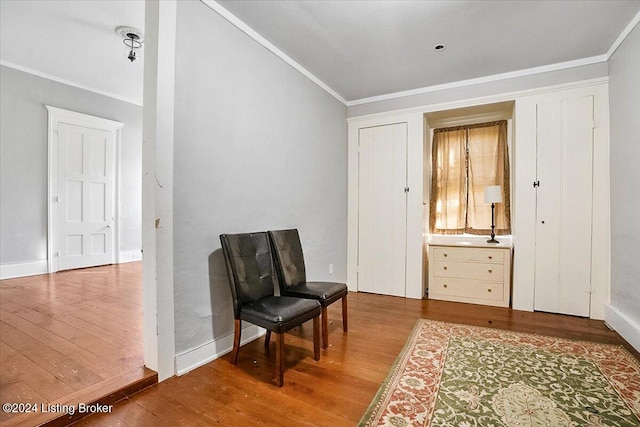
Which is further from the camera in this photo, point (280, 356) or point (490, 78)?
point (490, 78)

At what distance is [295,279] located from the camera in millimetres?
2672

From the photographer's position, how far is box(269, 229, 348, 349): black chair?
7.83 ft

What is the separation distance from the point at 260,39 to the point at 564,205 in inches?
138

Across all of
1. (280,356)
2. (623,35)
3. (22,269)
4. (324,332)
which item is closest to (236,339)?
(280,356)

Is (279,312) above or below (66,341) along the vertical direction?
above

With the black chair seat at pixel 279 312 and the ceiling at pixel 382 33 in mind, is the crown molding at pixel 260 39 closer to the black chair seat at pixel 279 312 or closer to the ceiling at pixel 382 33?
the ceiling at pixel 382 33

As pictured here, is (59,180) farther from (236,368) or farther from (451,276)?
(451,276)

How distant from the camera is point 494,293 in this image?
349 centimetres

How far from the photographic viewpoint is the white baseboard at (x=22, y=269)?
4070 mm

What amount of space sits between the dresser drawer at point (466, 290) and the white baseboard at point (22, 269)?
18.4ft

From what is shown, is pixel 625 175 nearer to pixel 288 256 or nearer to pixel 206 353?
pixel 288 256

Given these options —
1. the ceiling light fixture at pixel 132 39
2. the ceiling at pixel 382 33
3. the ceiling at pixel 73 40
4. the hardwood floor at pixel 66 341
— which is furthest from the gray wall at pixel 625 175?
the ceiling light fixture at pixel 132 39

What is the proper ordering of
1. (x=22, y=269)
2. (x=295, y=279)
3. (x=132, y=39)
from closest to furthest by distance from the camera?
1. (x=295, y=279)
2. (x=132, y=39)
3. (x=22, y=269)

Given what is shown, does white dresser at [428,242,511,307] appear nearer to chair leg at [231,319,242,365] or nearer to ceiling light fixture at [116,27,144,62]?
chair leg at [231,319,242,365]
